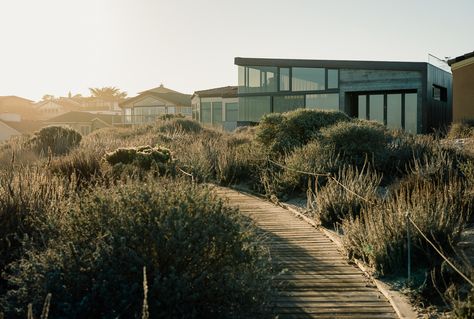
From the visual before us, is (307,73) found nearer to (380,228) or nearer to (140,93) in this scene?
(380,228)

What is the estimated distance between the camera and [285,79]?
130ft

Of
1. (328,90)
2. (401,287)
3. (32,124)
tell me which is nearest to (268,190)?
(401,287)

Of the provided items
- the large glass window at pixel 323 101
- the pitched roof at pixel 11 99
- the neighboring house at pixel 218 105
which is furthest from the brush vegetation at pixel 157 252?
the pitched roof at pixel 11 99

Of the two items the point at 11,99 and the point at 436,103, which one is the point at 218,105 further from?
the point at 11,99

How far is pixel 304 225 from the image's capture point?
9.59 m

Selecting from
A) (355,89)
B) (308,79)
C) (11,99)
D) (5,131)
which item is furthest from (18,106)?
(355,89)

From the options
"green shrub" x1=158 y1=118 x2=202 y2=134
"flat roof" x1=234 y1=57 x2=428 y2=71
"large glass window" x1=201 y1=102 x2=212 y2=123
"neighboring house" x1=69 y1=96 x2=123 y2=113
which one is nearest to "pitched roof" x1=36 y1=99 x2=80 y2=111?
"neighboring house" x1=69 y1=96 x2=123 y2=113

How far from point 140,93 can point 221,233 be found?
6741cm

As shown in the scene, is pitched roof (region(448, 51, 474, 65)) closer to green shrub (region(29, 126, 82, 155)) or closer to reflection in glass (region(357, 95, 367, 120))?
reflection in glass (region(357, 95, 367, 120))

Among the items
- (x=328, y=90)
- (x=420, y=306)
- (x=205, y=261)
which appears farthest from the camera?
(x=328, y=90)

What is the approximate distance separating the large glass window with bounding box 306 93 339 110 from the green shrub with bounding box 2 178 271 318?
3216 centimetres

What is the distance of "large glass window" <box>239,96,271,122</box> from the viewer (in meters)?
40.9

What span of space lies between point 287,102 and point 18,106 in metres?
84.2

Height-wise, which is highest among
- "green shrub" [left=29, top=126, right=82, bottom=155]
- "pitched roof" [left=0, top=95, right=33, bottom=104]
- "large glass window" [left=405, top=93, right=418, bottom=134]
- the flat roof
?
"pitched roof" [left=0, top=95, right=33, bottom=104]
